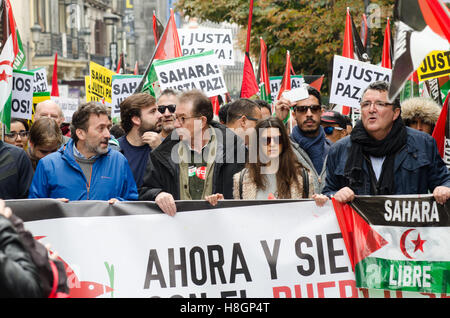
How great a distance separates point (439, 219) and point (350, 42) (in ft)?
23.3

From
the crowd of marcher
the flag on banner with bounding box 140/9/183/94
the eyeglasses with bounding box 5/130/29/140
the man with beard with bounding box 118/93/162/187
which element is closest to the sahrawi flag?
the crowd of marcher

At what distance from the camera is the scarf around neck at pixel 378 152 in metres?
5.23

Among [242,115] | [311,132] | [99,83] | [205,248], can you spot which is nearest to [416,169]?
[205,248]

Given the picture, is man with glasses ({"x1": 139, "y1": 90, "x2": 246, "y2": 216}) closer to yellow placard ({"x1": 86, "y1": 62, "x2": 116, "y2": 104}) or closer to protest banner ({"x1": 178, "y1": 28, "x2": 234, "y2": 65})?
protest banner ({"x1": 178, "y1": 28, "x2": 234, "y2": 65})

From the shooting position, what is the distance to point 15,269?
104 inches

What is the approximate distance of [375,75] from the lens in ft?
30.9

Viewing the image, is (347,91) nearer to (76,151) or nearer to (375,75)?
(375,75)

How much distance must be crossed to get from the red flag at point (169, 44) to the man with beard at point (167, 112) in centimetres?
271

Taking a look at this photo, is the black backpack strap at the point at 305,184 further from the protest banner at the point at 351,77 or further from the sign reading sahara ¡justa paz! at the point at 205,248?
the protest banner at the point at 351,77

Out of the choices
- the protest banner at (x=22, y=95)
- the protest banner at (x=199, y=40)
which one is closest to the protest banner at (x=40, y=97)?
the protest banner at (x=22, y=95)

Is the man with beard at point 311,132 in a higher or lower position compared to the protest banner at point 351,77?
lower

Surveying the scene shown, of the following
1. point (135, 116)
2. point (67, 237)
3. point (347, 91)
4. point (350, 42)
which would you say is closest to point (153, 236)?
point (67, 237)

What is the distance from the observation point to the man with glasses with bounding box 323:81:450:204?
521 cm

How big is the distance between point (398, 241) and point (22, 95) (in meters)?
5.46
